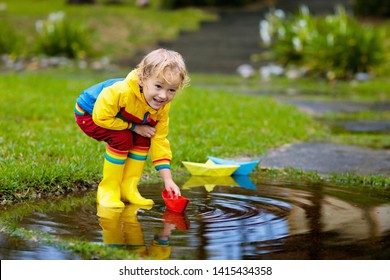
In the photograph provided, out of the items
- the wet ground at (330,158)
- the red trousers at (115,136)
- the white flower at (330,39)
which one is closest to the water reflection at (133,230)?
the red trousers at (115,136)

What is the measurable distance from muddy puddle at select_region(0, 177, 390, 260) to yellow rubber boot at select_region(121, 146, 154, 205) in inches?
7.2

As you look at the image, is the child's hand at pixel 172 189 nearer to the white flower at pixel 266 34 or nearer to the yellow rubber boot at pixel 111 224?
the yellow rubber boot at pixel 111 224

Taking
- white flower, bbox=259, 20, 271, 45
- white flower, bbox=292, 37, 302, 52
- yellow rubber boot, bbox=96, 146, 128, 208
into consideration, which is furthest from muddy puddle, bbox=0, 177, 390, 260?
white flower, bbox=259, 20, 271, 45

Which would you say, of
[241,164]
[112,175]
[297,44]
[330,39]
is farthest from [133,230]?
[297,44]

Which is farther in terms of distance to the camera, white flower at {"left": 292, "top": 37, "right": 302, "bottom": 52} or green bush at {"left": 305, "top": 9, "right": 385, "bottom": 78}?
white flower at {"left": 292, "top": 37, "right": 302, "bottom": 52}

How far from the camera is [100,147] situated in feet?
22.7

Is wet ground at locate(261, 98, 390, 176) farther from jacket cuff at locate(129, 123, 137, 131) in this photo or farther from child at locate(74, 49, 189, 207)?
jacket cuff at locate(129, 123, 137, 131)

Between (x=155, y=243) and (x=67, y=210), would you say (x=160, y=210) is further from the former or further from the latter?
(x=155, y=243)

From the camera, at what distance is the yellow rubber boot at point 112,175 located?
204 inches

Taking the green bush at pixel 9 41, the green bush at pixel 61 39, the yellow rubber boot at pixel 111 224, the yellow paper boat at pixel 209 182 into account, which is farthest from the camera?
the green bush at pixel 9 41

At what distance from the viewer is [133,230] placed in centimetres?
444

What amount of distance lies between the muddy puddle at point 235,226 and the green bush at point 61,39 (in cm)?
1337

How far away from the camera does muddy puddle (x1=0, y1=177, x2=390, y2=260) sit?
396 centimetres

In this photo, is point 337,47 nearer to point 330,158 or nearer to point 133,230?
point 330,158
